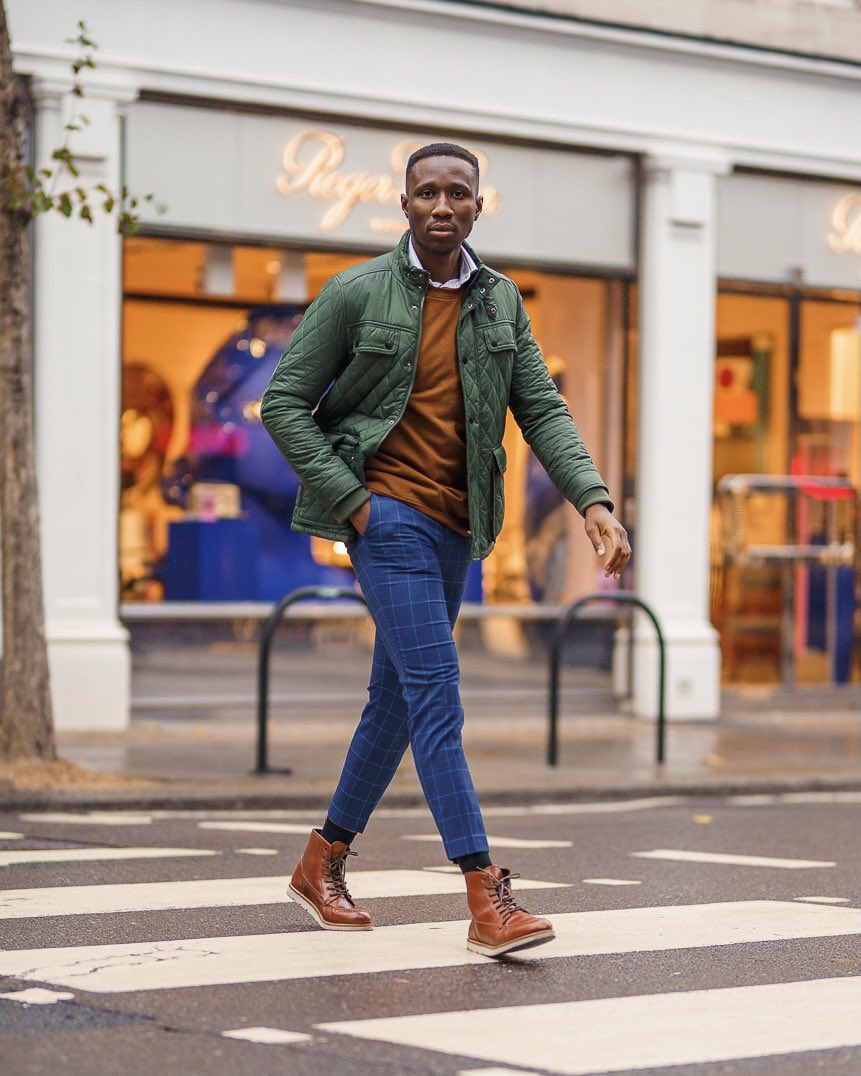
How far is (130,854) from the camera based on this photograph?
768 cm

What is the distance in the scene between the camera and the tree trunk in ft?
34.1

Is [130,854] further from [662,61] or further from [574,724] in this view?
[662,61]

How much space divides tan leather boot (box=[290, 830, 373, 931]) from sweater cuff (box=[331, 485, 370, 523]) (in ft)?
3.18

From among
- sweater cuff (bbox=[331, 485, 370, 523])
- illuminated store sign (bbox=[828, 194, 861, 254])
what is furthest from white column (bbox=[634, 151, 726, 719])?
sweater cuff (bbox=[331, 485, 370, 523])

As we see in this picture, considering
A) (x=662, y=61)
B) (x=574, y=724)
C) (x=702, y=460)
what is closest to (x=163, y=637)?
(x=574, y=724)

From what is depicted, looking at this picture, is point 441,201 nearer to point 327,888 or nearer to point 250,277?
point 327,888

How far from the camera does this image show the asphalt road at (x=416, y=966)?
429cm

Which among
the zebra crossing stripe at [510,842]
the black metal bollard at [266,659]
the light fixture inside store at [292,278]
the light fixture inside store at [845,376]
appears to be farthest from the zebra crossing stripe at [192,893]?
the light fixture inside store at [845,376]

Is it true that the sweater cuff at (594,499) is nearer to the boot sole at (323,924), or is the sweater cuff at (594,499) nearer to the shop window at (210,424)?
the boot sole at (323,924)

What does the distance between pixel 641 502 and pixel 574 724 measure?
1866 mm

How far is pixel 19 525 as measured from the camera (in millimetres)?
10555

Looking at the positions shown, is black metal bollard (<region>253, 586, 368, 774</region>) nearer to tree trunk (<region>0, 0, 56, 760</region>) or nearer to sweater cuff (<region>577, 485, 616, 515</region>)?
tree trunk (<region>0, 0, 56, 760</region>)

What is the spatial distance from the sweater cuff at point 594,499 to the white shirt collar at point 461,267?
675mm

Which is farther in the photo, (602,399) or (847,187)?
(847,187)
